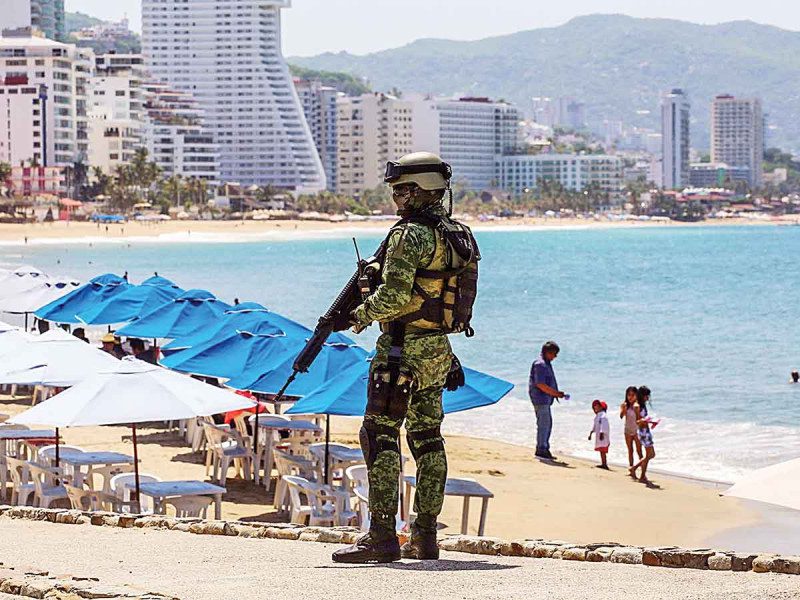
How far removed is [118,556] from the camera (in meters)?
6.66

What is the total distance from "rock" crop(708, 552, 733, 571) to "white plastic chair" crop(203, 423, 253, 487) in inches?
287

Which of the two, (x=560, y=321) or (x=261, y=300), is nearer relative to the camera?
(x=560, y=321)

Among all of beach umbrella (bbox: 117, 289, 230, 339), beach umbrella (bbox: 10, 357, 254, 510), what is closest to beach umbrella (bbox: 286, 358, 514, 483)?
beach umbrella (bbox: 10, 357, 254, 510)

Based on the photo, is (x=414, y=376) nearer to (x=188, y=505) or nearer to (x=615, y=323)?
(x=188, y=505)

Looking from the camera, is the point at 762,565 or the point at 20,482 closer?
the point at 762,565

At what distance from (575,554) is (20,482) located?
20.4ft

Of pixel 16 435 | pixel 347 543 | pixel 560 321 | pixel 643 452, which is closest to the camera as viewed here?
pixel 347 543

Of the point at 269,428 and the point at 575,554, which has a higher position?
the point at 575,554

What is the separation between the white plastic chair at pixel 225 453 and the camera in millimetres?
13086

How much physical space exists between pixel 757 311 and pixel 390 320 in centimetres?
5129

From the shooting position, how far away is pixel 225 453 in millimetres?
13094

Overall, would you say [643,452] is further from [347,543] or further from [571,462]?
[347,543]

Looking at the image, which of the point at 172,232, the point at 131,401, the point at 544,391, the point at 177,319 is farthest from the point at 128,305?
the point at 172,232

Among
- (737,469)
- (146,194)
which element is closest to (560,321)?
(737,469)
